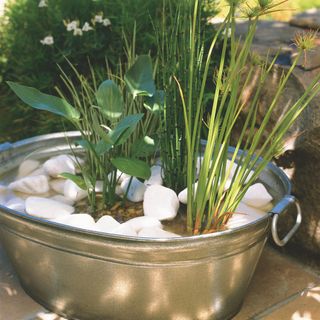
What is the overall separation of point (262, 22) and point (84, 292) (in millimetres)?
1928

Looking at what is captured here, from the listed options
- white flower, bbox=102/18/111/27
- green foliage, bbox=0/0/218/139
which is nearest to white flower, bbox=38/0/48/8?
green foliage, bbox=0/0/218/139

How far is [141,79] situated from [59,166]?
1.62ft

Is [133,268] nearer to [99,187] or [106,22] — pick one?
[99,187]

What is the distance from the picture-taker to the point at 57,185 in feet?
7.29

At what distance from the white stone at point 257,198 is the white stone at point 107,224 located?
1.47 ft

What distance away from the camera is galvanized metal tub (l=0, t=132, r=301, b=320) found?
1689mm

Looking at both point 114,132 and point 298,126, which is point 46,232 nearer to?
point 114,132

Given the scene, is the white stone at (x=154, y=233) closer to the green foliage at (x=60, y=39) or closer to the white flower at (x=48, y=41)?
the green foliage at (x=60, y=39)

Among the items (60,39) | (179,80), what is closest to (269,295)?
(179,80)

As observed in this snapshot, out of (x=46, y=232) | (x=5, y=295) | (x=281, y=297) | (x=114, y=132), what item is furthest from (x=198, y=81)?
(x=5, y=295)

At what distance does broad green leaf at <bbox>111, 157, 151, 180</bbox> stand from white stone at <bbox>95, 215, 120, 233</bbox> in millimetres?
151

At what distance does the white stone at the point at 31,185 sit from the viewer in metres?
2.13

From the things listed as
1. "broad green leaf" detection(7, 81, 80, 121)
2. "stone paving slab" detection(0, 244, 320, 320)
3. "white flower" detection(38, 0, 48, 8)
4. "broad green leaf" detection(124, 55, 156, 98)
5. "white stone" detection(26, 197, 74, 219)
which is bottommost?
"stone paving slab" detection(0, 244, 320, 320)

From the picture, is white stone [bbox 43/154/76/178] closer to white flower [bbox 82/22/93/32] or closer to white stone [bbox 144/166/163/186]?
white stone [bbox 144/166/163/186]
